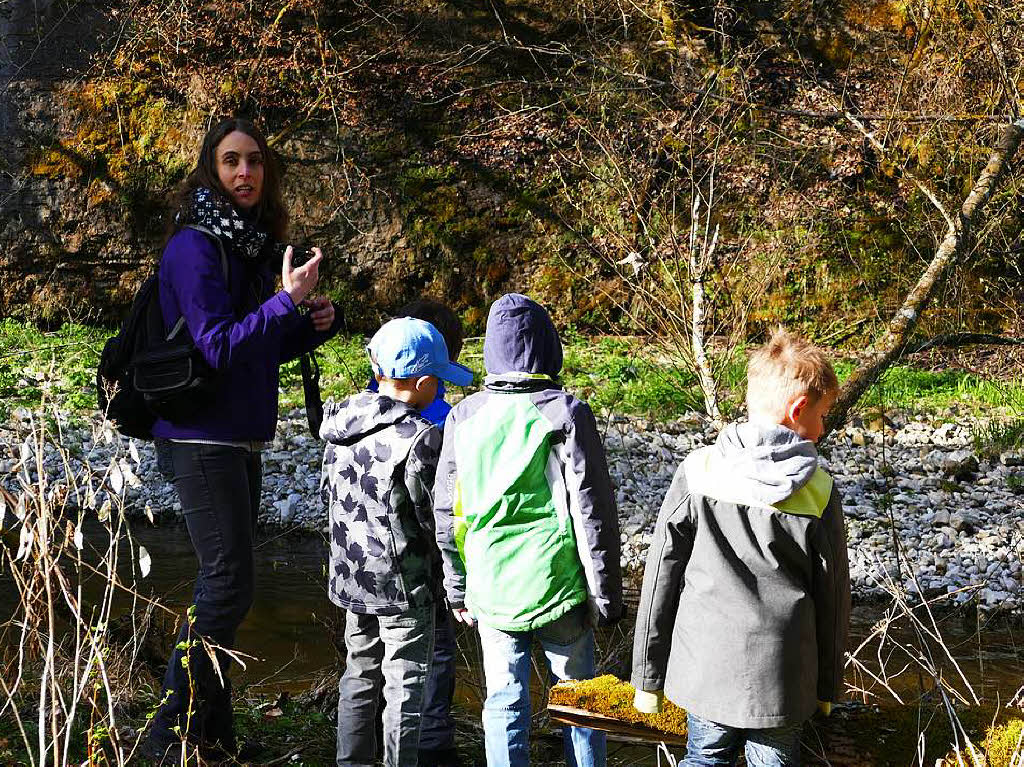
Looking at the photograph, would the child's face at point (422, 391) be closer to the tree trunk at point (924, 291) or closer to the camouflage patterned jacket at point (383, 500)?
the camouflage patterned jacket at point (383, 500)

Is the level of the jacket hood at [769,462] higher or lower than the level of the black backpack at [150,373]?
lower

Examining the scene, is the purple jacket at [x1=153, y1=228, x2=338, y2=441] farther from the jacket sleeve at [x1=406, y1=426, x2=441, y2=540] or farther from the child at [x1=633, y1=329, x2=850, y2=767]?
the child at [x1=633, y1=329, x2=850, y2=767]

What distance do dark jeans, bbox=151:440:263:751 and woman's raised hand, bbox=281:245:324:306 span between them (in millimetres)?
457

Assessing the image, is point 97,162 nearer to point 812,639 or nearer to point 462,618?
point 462,618

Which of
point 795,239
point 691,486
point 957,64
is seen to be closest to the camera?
point 691,486

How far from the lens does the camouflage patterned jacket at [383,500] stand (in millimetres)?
2840

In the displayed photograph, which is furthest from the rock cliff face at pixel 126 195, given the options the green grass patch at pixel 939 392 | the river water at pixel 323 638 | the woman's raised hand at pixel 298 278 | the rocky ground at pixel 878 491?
the woman's raised hand at pixel 298 278

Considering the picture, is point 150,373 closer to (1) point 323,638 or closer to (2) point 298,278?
(2) point 298,278

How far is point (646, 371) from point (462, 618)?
22.3 ft

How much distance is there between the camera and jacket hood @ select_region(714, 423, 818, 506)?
2.22m

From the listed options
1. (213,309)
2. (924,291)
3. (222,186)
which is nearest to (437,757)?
(213,309)

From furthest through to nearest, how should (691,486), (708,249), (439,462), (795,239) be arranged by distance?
(795,239), (708,249), (439,462), (691,486)

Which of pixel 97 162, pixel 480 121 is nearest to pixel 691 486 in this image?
pixel 480 121

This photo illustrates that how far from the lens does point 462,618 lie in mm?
2834
